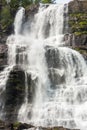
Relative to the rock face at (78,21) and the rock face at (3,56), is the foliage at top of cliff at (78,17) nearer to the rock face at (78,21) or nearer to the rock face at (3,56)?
the rock face at (78,21)

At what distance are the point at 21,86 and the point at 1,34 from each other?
21.2 meters

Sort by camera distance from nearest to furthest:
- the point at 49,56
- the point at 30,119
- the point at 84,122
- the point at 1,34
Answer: the point at 84,122, the point at 30,119, the point at 49,56, the point at 1,34

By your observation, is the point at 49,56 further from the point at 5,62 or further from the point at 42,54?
the point at 5,62

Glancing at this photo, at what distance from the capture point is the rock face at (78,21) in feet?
191

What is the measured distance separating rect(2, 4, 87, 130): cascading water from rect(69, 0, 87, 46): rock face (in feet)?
8.22

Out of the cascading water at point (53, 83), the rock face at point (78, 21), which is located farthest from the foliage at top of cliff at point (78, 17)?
the cascading water at point (53, 83)

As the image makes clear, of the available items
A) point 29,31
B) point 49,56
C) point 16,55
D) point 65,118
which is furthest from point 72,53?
point 29,31

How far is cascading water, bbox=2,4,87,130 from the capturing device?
138 feet

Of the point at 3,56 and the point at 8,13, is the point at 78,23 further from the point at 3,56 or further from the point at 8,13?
the point at 3,56

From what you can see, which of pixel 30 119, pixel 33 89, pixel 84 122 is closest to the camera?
pixel 84 122

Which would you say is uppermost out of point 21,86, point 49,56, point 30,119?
point 49,56

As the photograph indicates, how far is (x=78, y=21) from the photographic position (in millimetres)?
65188

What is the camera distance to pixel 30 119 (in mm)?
43375

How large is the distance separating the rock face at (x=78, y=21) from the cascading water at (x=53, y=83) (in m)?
2.51
